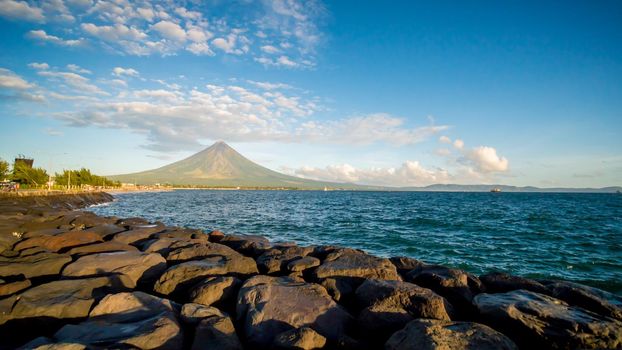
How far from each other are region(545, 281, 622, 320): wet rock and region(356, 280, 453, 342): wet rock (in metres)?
2.64

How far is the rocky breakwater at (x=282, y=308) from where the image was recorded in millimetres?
4508

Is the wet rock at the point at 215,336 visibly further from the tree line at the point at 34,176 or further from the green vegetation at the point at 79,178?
the green vegetation at the point at 79,178

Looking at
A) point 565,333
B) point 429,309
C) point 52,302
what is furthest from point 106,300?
point 565,333

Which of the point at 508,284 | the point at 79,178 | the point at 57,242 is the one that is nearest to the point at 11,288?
the point at 57,242

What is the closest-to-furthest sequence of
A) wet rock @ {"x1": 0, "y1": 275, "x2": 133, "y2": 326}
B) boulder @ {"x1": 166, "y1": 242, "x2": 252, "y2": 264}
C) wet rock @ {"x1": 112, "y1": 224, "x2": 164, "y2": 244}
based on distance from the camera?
wet rock @ {"x1": 0, "y1": 275, "x2": 133, "y2": 326} → boulder @ {"x1": 166, "y1": 242, "x2": 252, "y2": 264} → wet rock @ {"x1": 112, "y1": 224, "x2": 164, "y2": 244}

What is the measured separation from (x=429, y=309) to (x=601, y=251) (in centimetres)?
1737

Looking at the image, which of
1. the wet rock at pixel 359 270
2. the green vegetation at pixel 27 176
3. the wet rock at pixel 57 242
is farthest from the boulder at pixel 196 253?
the green vegetation at pixel 27 176

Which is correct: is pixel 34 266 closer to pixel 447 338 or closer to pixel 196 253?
pixel 196 253

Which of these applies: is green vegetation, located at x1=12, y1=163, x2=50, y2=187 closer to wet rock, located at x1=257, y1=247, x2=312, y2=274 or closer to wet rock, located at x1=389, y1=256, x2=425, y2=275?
wet rock, located at x1=257, y1=247, x2=312, y2=274

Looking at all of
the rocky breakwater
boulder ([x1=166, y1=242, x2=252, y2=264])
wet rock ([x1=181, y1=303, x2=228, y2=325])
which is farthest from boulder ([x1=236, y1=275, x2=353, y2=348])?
boulder ([x1=166, y1=242, x2=252, y2=264])

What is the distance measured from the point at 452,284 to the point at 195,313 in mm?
5444

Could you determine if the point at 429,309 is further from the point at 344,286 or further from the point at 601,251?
the point at 601,251

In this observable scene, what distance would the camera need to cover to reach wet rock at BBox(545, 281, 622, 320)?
234 inches

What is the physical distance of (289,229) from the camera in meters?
24.2
